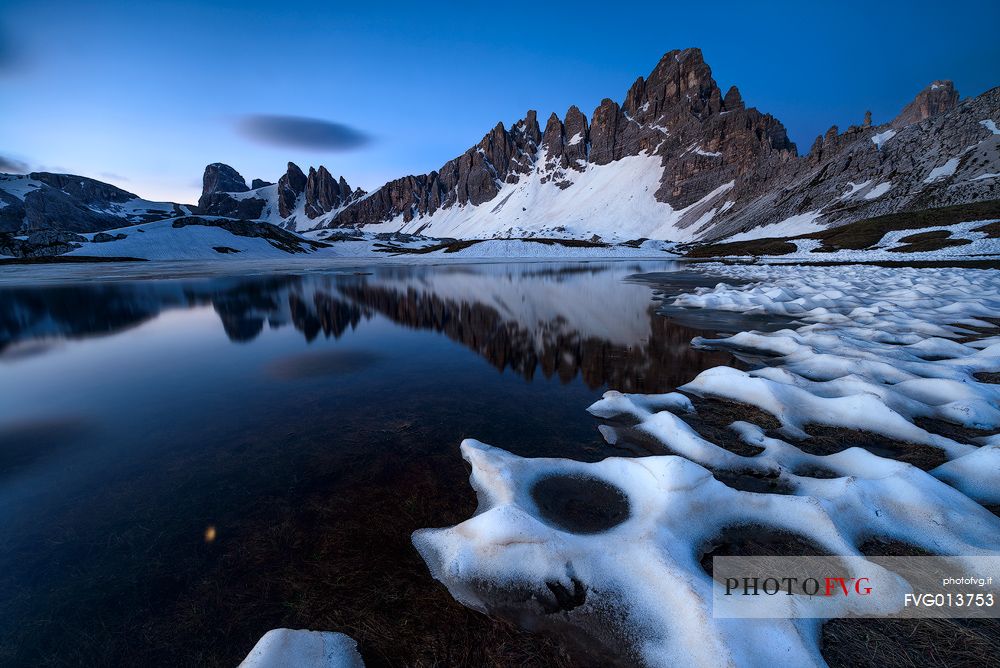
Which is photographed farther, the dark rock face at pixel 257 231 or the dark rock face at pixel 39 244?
the dark rock face at pixel 257 231

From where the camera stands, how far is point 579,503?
467cm

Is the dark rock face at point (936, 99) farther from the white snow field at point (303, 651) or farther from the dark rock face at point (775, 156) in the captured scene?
the white snow field at point (303, 651)

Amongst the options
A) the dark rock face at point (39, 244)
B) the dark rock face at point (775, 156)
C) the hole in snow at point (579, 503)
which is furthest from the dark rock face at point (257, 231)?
the dark rock face at point (775, 156)

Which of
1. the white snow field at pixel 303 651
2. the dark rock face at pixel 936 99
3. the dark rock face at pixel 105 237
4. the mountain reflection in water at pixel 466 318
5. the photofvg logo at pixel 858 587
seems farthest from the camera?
the dark rock face at pixel 936 99

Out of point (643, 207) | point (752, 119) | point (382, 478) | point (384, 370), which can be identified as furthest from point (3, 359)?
point (752, 119)

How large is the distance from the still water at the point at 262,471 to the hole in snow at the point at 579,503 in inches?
38.3

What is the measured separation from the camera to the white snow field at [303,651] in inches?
106

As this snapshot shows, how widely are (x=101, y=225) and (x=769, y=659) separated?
26219 centimetres

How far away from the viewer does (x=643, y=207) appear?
541ft

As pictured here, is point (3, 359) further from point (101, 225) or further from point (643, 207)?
point (101, 225)

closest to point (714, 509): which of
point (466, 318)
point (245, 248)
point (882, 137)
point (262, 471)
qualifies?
point (262, 471)

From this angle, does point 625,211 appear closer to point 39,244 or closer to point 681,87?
point 681,87

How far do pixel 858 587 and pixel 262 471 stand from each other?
726 cm

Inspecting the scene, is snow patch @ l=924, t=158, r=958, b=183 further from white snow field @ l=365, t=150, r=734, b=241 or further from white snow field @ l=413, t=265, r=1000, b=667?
white snow field @ l=413, t=265, r=1000, b=667
